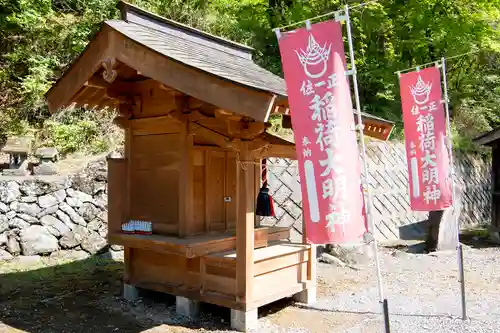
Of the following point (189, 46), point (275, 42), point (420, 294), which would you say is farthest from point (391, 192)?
point (189, 46)

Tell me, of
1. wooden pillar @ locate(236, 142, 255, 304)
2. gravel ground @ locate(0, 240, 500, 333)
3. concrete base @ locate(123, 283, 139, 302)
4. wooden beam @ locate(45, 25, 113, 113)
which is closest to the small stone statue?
gravel ground @ locate(0, 240, 500, 333)

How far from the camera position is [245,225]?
17.1 feet

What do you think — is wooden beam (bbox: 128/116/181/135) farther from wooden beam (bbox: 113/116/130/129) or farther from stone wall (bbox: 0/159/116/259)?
stone wall (bbox: 0/159/116/259)

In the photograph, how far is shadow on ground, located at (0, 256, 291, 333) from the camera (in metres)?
5.52

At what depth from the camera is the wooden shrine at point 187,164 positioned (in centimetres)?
520

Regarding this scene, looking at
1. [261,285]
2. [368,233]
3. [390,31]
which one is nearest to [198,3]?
[390,31]

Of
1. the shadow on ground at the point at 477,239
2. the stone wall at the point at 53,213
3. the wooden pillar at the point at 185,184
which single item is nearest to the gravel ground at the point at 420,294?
the shadow on ground at the point at 477,239

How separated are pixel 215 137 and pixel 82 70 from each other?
2149 millimetres

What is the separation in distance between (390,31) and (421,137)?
575 inches

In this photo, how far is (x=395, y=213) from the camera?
14.4 metres

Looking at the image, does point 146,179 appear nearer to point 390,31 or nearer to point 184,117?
point 184,117

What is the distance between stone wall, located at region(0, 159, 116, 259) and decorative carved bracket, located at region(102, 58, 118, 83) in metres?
5.18

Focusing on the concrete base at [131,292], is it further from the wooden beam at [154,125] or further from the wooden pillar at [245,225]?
the wooden beam at [154,125]

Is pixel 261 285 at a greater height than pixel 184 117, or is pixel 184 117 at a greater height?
pixel 184 117
